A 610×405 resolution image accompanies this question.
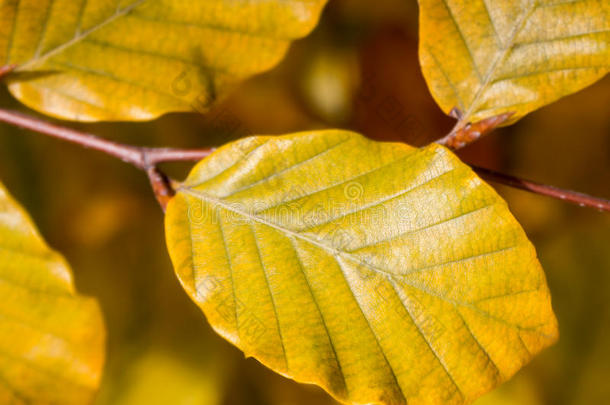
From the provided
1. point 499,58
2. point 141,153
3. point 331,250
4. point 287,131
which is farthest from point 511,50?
point 287,131

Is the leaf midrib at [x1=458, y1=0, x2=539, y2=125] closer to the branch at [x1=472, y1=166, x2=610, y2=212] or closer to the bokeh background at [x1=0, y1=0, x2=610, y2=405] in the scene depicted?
the branch at [x1=472, y1=166, x2=610, y2=212]

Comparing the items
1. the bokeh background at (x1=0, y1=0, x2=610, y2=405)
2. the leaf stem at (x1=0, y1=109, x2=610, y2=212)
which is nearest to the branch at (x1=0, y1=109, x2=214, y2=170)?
the leaf stem at (x1=0, y1=109, x2=610, y2=212)

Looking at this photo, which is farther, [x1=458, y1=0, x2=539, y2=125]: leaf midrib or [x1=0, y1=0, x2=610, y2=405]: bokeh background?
[x1=0, y1=0, x2=610, y2=405]: bokeh background

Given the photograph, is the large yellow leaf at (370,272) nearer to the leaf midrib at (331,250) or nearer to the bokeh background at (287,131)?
the leaf midrib at (331,250)

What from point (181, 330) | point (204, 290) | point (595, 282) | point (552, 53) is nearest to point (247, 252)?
point (204, 290)

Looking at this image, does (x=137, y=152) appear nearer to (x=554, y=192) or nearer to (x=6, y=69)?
(x=6, y=69)

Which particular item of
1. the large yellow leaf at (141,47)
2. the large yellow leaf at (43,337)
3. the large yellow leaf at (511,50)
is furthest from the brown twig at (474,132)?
the large yellow leaf at (43,337)

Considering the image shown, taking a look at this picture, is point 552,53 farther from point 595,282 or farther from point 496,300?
point 595,282
